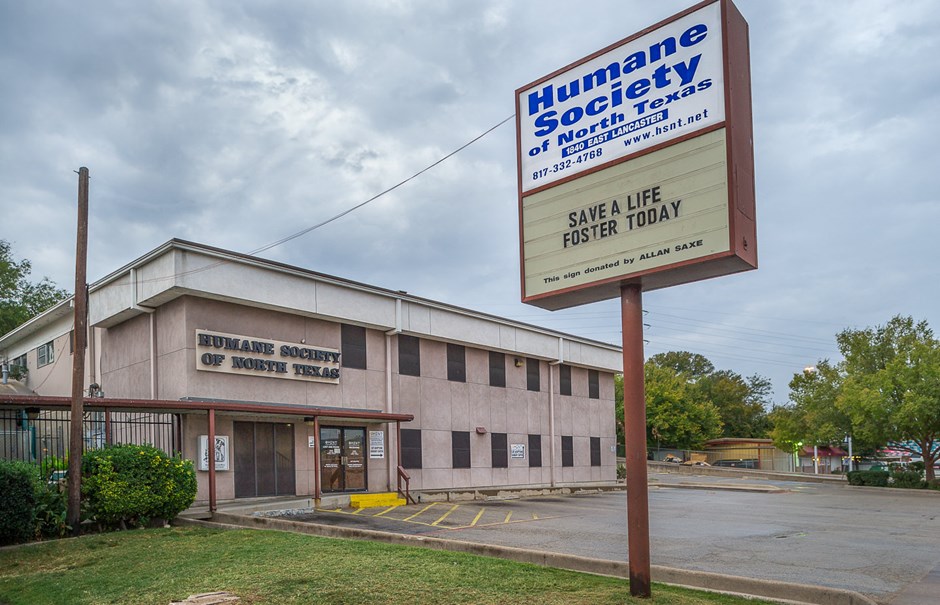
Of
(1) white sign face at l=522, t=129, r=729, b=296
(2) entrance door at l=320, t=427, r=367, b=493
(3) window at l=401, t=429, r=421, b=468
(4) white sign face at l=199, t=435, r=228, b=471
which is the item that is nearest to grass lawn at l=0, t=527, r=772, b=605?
(1) white sign face at l=522, t=129, r=729, b=296

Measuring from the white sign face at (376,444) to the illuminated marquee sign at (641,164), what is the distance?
53.7 feet

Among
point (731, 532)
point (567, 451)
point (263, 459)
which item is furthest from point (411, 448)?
point (731, 532)

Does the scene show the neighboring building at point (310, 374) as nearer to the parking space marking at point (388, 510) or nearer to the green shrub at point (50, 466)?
the green shrub at point (50, 466)

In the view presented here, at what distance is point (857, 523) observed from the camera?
2055cm

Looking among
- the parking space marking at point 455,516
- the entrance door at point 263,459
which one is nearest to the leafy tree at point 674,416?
the parking space marking at point 455,516

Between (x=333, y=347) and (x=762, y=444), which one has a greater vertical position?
(x=333, y=347)

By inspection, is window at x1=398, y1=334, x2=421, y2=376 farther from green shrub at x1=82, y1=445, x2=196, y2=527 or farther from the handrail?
green shrub at x1=82, y1=445, x2=196, y2=527

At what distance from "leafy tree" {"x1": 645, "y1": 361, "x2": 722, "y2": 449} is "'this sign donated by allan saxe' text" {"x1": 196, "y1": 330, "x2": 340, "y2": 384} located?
4482 cm

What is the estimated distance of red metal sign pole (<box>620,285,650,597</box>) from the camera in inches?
347

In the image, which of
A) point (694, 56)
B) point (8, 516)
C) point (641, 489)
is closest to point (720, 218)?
Result: point (694, 56)

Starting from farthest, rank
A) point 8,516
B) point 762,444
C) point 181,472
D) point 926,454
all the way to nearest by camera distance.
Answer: point 762,444 → point 926,454 → point 181,472 → point 8,516

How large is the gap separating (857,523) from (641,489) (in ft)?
48.5

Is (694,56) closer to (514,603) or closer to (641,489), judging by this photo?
(641,489)

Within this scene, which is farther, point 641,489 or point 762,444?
point 762,444
